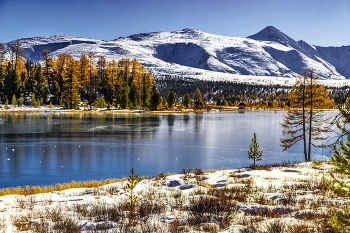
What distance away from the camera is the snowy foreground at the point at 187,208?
963 centimetres

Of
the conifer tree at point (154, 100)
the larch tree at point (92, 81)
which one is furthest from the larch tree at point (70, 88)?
the conifer tree at point (154, 100)

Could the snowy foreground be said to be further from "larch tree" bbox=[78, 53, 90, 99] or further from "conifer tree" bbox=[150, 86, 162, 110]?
"larch tree" bbox=[78, 53, 90, 99]

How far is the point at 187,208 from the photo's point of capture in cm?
1180

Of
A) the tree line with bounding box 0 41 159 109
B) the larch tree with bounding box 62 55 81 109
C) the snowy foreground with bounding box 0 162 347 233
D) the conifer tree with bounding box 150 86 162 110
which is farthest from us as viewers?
the conifer tree with bounding box 150 86 162 110

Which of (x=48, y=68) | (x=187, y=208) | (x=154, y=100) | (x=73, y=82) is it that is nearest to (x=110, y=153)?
(x=187, y=208)

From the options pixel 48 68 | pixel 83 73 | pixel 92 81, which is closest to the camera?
pixel 48 68

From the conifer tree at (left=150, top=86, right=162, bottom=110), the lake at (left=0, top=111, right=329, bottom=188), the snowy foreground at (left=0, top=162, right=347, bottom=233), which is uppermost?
the conifer tree at (left=150, top=86, right=162, bottom=110)

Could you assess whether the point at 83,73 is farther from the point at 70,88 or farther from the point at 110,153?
the point at 110,153

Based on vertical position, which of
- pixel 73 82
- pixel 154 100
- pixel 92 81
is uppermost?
pixel 92 81

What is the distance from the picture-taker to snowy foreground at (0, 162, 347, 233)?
9.63 m

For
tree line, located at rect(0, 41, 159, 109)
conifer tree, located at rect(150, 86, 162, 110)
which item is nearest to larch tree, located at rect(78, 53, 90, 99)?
tree line, located at rect(0, 41, 159, 109)

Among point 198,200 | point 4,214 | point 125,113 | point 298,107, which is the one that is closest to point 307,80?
point 298,107

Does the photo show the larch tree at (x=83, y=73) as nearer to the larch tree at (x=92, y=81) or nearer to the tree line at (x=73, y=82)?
the tree line at (x=73, y=82)

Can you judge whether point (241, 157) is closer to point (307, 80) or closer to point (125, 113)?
point (307, 80)
